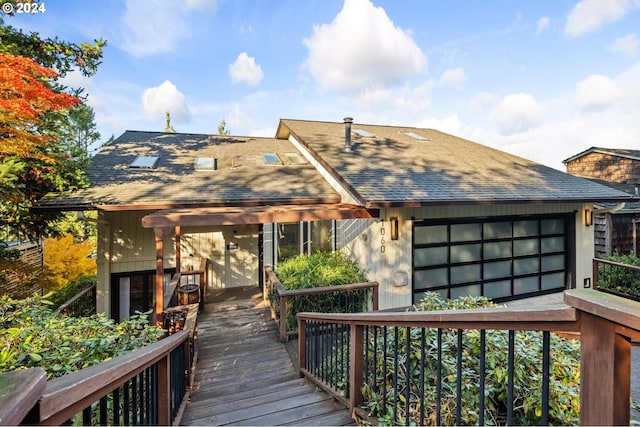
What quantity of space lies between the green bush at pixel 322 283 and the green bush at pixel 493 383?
2.94m

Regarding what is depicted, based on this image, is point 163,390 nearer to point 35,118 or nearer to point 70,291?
point 35,118

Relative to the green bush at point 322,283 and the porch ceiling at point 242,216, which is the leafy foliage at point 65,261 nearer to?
the porch ceiling at point 242,216

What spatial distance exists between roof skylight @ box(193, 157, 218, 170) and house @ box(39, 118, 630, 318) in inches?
2.2

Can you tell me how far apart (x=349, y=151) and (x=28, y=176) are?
7.18 metres

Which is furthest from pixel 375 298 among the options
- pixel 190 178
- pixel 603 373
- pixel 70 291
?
pixel 70 291

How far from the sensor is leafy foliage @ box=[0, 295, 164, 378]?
2375 millimetres

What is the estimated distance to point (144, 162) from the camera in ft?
27.5

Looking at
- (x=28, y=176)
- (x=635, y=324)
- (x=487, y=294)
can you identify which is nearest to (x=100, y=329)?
(x=635, y=324)

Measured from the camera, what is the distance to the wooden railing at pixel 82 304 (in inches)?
247

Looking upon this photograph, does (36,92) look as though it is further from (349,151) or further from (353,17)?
(353,17)

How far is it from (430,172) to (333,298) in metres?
Result: 4.07

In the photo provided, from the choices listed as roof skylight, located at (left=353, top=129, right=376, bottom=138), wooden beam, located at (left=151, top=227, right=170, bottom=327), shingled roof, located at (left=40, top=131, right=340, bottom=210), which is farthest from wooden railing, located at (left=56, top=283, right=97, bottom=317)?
roof skylight, located at (left=353, top=129, right=376, bottom=138)

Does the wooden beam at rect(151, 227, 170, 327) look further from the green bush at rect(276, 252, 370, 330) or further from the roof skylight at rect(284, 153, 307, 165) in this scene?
the roof skylight at rect(284, 153, 307, 165)

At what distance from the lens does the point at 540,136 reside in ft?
93.9
